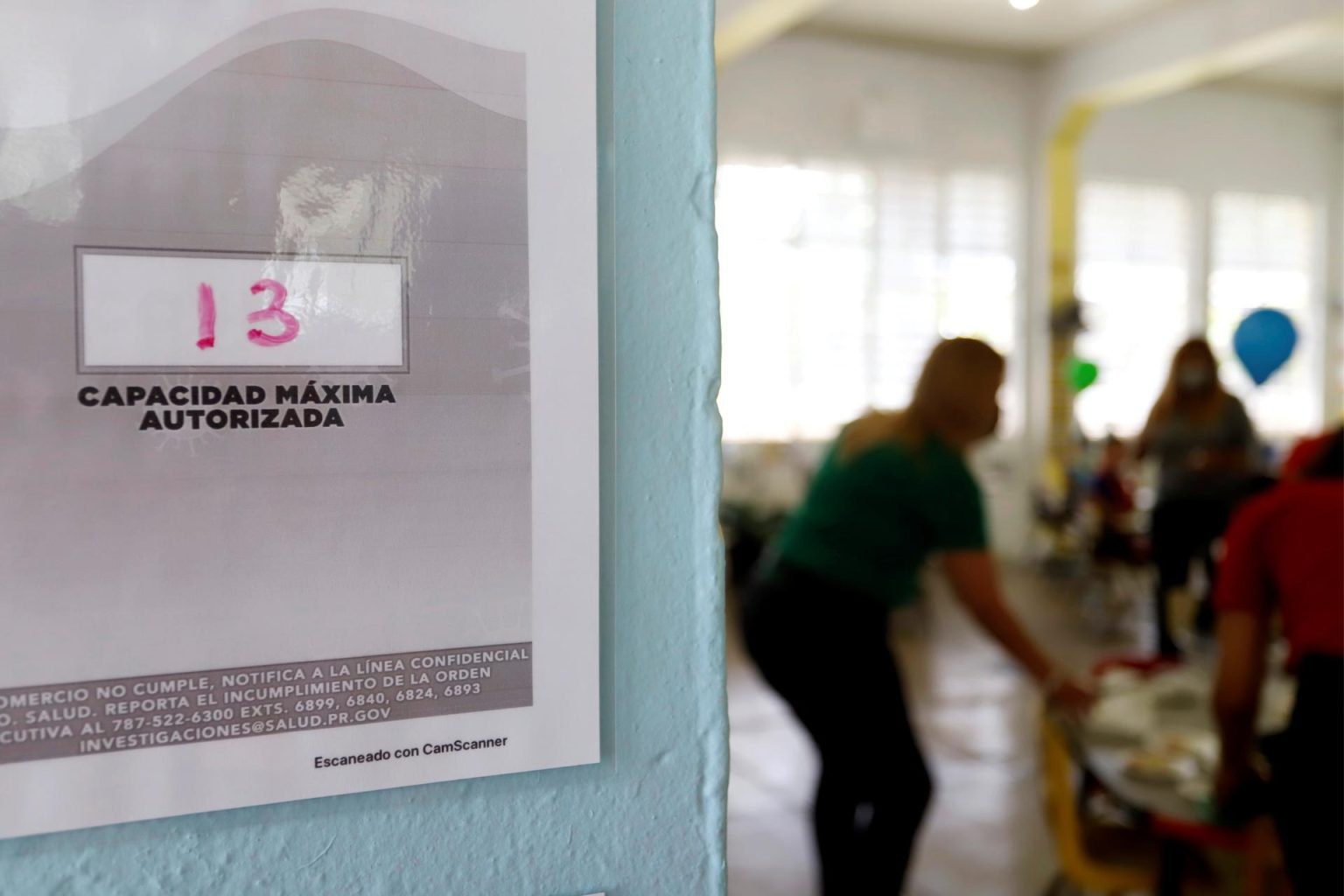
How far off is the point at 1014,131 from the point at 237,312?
8.96 m

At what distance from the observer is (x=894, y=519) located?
232 centimetres

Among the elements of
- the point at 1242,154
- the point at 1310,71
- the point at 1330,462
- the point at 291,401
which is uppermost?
the point at 1310,71

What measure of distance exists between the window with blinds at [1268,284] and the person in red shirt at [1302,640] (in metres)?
7.97

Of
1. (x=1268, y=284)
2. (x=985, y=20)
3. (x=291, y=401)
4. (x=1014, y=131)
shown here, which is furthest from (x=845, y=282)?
(x=291, y=401)

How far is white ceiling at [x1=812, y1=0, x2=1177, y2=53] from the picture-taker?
293 inches

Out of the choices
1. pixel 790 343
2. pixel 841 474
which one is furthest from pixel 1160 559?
pixel 841 474

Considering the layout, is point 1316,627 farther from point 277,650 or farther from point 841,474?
point 277,650

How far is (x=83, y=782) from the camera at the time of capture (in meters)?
0.60

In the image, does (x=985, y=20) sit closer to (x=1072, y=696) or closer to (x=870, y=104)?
(x=870, y=104)

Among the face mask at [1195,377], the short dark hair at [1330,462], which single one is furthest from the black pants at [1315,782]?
the face mask at [1195,377]

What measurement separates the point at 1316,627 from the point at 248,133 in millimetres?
2039

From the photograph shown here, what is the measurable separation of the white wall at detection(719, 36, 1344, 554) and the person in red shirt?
19.1 feet

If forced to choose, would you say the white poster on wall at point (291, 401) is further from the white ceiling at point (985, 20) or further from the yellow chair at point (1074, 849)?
the white ceiling at point (985, 20)

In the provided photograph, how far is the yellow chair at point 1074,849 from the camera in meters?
2.50
